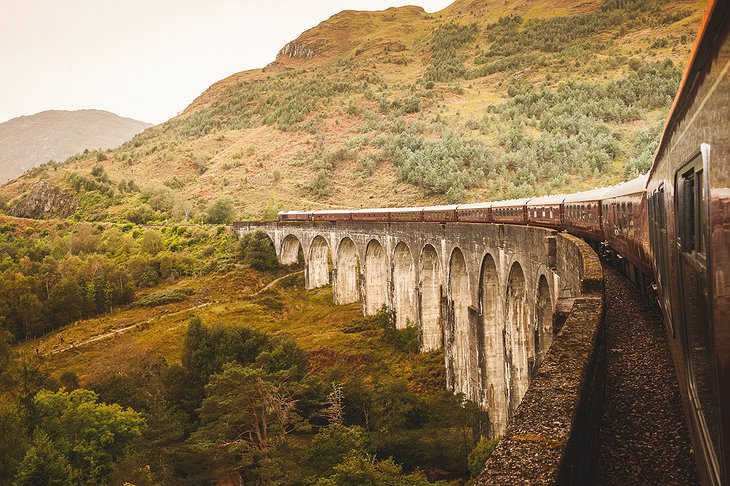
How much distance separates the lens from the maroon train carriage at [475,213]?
21.7 m

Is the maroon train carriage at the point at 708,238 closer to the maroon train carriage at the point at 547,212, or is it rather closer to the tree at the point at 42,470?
the maroon train carriage at the point at 547,212

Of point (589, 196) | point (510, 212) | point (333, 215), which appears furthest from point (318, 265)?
point (589, 196)

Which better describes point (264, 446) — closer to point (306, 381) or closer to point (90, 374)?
point (306, 381)

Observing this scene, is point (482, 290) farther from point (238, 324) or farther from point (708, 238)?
point (708, 238)

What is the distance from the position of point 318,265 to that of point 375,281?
1081 centimetres

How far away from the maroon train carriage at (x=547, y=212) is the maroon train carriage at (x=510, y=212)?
237 mm

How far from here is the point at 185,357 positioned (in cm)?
2558

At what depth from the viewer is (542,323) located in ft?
44.7

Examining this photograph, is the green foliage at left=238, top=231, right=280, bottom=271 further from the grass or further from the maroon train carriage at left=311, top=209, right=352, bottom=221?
the maroon train carriage at left=311, top=209, right=352, bottom=221

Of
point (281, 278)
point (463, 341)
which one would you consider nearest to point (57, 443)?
point (463, 341)

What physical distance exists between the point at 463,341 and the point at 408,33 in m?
151

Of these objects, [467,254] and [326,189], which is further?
[326,189]

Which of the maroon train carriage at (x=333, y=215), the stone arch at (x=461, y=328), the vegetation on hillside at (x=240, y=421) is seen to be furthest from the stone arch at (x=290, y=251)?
the stone arch at (x=461, y=328)

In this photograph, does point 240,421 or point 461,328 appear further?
point 461,328
